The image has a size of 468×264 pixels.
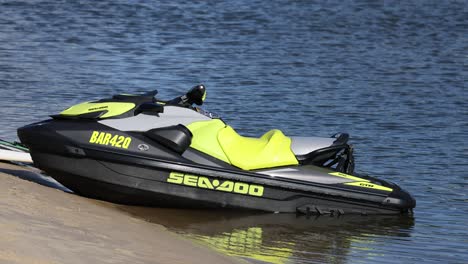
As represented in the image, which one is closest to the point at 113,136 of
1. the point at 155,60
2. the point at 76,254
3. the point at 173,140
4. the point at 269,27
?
the point at 173,140

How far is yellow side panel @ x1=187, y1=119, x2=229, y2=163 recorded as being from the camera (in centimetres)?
919

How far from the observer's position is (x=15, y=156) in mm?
9578

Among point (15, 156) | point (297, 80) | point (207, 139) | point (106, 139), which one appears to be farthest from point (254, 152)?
point (297, 80)

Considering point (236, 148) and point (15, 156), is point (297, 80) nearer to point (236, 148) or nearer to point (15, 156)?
point (236, 148)

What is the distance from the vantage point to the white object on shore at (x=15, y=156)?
9547mm

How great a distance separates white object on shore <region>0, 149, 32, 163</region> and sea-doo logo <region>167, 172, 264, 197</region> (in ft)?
4.46

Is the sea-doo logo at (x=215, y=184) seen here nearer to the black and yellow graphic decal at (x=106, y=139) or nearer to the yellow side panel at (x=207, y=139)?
the yellow side panel at (x=207, y=139)

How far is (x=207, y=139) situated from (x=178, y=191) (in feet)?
1.66

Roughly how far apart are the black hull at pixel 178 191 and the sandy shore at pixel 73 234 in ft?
0.88

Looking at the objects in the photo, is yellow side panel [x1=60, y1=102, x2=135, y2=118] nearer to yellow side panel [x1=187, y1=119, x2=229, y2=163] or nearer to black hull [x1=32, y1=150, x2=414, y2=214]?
black hull [x1=32, y1=150, x2=414, y2=214]

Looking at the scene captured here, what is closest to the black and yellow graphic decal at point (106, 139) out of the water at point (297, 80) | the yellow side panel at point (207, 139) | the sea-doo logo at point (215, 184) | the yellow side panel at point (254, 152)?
the sea-doo logo at point (215, 184)

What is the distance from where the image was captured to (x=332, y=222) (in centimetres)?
941

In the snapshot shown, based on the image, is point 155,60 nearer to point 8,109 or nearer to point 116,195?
point 8,109

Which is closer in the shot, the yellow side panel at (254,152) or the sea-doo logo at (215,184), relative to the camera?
the sea-doo logo at (215,184)
